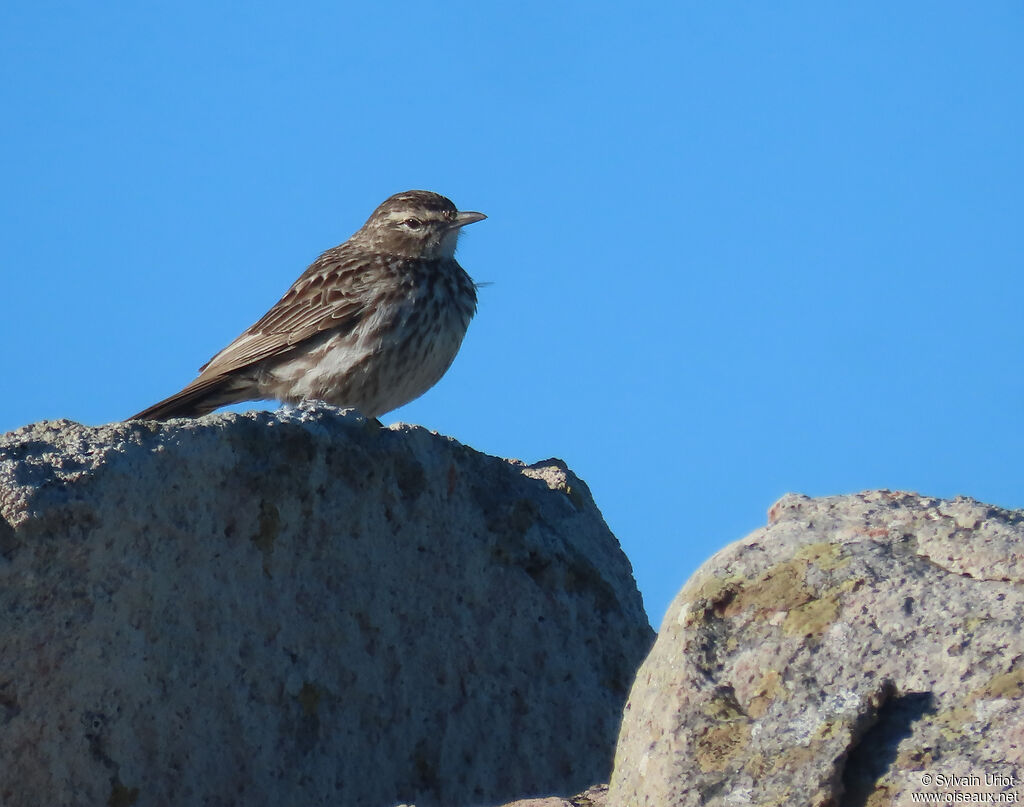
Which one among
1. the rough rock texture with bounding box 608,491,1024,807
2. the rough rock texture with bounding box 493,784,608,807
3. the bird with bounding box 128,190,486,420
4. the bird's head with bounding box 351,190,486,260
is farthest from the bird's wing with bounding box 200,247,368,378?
the rough rock texture with bounding box 608,491,1024,807

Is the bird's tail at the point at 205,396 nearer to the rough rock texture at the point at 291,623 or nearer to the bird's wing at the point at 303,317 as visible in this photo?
the bird's wing at the point at 303,317

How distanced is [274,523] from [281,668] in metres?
0.49

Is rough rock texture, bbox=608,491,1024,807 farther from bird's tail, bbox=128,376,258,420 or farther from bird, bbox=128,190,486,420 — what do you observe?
bird's tail, bbox=128,376,258,420

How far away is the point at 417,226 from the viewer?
11008mm

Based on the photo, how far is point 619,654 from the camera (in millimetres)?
6051

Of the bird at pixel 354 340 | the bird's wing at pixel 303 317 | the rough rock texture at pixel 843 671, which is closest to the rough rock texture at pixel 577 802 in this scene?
the rough rock texture at pixel 843 671

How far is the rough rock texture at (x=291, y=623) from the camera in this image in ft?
13.4

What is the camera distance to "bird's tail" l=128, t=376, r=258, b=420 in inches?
391

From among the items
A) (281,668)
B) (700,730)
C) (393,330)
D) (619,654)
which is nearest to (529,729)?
(619,654)

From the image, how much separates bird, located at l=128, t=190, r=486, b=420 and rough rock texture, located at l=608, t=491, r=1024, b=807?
5.96 m

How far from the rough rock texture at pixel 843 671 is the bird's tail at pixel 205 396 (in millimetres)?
6658

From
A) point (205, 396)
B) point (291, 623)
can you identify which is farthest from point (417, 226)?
point (291, 623)

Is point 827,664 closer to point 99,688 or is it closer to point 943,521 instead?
point 943,521

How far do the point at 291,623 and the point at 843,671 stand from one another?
205 cm
